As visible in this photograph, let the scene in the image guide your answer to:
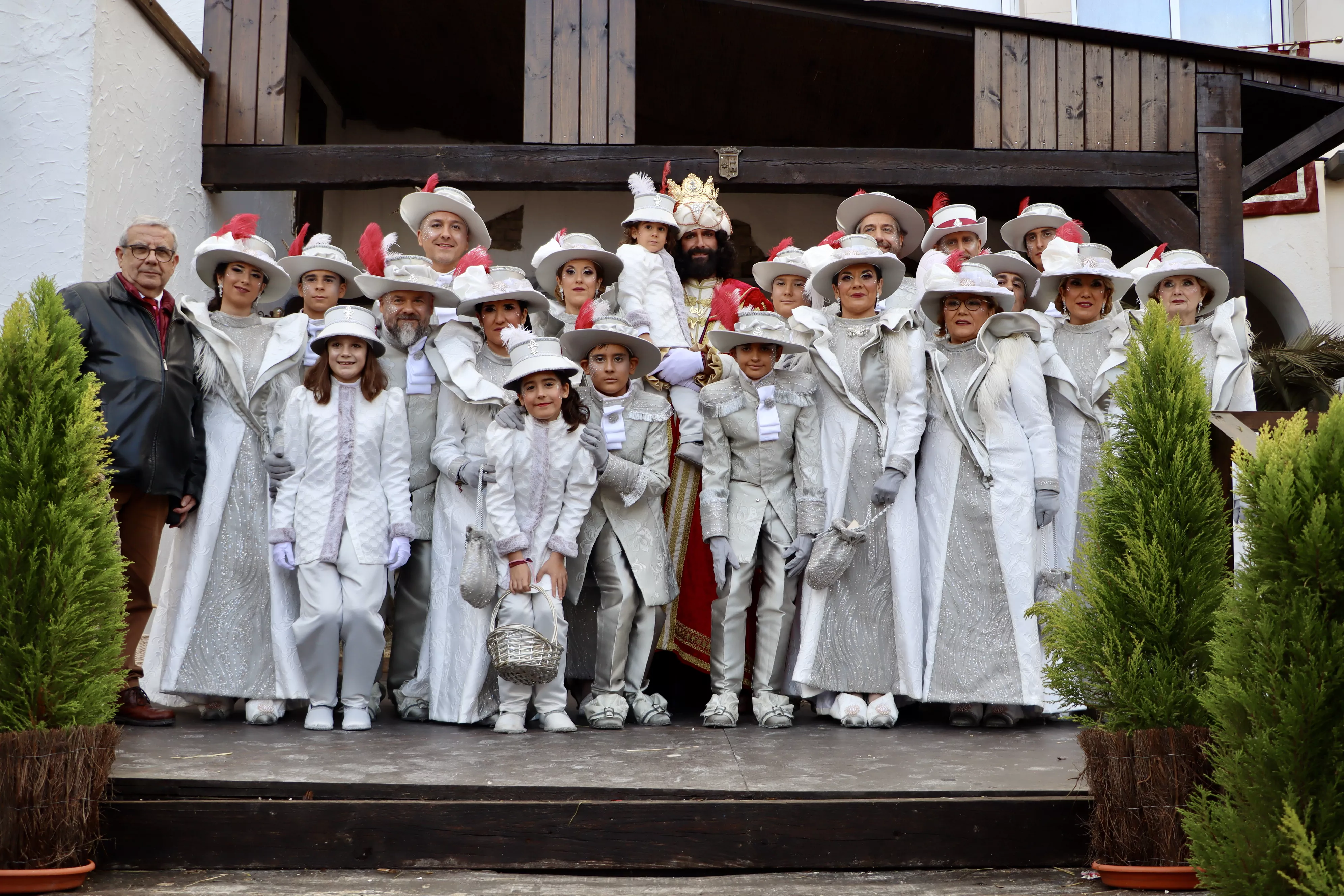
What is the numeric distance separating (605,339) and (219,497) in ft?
5.35

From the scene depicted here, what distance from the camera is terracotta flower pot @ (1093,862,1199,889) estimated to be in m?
3.54

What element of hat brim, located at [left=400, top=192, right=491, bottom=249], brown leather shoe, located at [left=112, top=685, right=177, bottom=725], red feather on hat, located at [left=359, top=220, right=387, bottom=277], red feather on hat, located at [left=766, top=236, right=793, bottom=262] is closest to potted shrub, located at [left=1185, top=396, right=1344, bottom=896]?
red feather on hat, located at [left=766, top=236, right=793, bottom=262]

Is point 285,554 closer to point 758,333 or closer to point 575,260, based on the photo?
point 575,260

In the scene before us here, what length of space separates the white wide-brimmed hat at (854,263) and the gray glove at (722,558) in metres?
1.21

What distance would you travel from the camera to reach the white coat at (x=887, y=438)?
543 cm

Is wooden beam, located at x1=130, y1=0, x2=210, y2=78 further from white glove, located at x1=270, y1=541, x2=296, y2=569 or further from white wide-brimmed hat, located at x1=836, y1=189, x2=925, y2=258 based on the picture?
white wide-brimmed hat, located at x1=836, y1=189, x2=925, y2=258

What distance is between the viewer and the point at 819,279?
5.77m

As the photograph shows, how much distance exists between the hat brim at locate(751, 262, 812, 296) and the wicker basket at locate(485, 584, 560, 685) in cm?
195

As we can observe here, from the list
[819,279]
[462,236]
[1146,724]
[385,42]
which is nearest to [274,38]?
[385,42]

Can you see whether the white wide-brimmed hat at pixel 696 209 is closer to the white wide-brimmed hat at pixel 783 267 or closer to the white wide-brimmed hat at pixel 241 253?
the white wide-brimmed hat at pixel 783 267

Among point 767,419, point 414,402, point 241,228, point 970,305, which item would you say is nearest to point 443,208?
point 241,228

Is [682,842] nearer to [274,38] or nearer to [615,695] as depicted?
[615,695]

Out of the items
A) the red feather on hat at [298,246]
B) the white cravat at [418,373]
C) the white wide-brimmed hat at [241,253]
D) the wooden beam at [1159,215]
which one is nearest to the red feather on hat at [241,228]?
the white wide-brimmed hat at [241,253]

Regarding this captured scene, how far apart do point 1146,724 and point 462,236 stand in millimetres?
3892
